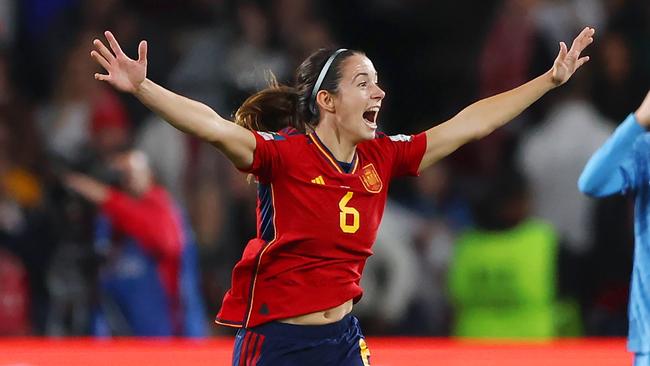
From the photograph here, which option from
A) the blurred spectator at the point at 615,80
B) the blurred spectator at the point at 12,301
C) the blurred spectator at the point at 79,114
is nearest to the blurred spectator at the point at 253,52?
the blurred spectator at the point at 79,114

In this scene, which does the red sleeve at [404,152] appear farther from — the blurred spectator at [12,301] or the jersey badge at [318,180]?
the blurred spectator at [12,301]

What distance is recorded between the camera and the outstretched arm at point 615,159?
4.14m

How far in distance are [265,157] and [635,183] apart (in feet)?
3.71

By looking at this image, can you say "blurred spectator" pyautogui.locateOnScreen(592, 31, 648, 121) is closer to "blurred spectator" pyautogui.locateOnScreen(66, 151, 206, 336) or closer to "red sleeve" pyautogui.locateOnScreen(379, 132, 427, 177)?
"blurred spectator" pyautogui.locateOnScreen(66, 151, 206, 336)

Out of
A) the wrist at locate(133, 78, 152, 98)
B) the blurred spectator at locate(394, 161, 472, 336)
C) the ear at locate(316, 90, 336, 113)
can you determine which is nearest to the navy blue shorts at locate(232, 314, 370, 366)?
the ear at locate(316, 90, 336, 113)

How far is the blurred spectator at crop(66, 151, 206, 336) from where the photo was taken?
759 centimetres

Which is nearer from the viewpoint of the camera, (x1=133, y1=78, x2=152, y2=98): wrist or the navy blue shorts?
(x1=133, y1=78, x2=152, y2=98): wrist

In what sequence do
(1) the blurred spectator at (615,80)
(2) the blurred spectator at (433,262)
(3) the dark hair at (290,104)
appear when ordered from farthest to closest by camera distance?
(1) the blurred spectator at (615,80) < (2) the blurred spectator at (433,262) < (3) the dark hair at (290,104)

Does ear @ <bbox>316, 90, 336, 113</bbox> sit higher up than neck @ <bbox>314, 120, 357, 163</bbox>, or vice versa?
ear @ <bbox>316, 90, 336, 113</bbox>

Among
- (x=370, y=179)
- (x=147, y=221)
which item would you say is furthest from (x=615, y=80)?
(x=370, y=179)

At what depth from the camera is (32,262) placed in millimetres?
8242

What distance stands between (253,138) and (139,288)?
3.69 metres

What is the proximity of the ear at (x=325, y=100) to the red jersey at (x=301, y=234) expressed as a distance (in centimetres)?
12

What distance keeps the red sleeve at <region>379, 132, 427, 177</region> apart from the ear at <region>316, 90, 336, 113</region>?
219 mm
